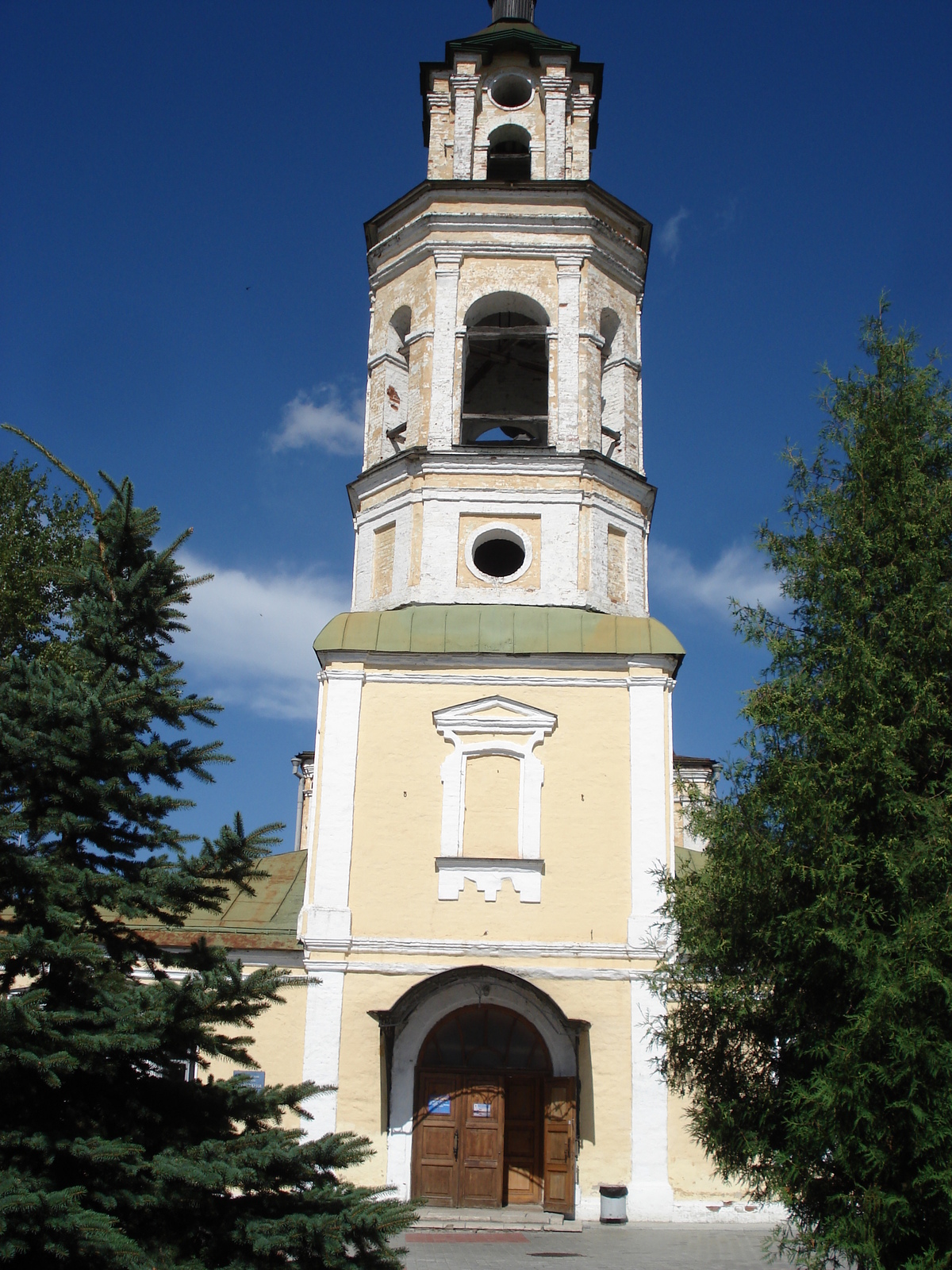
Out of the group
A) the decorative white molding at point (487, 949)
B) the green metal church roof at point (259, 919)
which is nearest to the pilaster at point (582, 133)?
the green metal church roof at point (259, 919)

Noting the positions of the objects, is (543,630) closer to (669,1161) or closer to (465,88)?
(669,1161)

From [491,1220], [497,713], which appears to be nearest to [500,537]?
[497,713]

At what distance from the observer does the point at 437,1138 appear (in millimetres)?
12430

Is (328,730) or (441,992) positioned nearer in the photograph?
(441,992)

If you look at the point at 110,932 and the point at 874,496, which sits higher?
the point at 874,496

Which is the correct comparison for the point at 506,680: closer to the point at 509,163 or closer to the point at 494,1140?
the point at 494,1140

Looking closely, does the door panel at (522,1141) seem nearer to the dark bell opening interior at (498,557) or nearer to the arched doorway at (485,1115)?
the arched doorway at (485,1115)

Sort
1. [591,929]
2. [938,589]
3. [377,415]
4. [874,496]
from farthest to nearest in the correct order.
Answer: [377,415]
[591,929]
[874,496]
[938,589]

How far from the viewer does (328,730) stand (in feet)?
45.7

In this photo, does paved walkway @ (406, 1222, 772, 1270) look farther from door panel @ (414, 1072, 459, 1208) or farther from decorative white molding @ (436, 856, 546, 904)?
decorative white molding @ (436, 856, 546, 904)

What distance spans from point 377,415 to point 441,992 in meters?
8.15

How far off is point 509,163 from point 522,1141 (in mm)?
14187

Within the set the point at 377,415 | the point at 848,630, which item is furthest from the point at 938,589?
the point at 377,415

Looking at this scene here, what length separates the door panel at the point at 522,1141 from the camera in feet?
40.7
